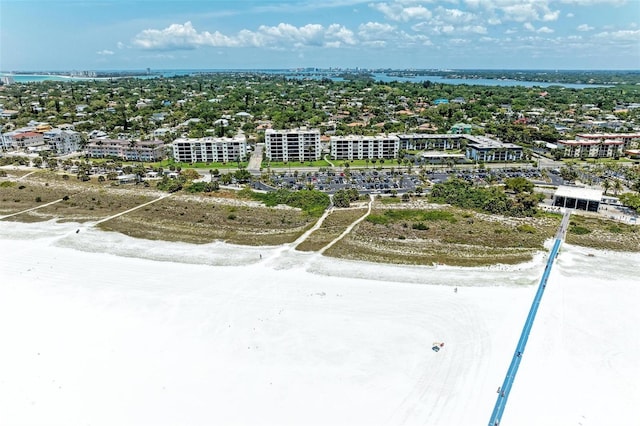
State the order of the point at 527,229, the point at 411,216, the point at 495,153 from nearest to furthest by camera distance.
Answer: the point at 527,229 < the point at 411,216 < the point at 495,153

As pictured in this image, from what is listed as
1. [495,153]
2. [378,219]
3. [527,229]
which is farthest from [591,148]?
[378,219]

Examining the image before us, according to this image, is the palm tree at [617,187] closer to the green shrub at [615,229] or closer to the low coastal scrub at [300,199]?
the green shrub at [615,229]

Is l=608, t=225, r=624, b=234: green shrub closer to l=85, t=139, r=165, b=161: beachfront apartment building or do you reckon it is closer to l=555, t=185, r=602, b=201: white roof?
l=555, t=185, r=602, b=201: white roof

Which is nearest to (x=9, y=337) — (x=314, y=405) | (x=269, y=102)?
(x=314, y=405)

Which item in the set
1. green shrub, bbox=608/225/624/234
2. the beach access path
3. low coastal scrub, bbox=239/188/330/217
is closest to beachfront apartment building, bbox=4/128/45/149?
low coastal scrub, bbox=239/188/330/217

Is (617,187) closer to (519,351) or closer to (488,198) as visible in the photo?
(488,198)

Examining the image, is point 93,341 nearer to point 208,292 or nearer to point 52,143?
point 208,292
